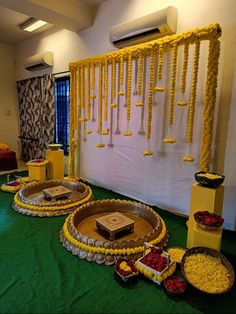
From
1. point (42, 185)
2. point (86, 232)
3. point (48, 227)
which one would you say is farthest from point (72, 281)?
point (42, 185)

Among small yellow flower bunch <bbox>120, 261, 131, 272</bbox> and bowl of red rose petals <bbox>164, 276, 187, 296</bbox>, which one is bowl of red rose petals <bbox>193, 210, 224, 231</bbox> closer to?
bowl of red rose petals <bbox>164, 276, 187, 296</bbox>

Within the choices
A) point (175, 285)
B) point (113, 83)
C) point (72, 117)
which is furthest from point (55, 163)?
point (175, 285)

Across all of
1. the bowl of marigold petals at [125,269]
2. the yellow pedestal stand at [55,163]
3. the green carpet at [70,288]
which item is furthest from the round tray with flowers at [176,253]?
the yellow pedestal stand at [55,163]

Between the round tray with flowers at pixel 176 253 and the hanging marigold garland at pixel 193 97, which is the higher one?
the hanging marigold garland at pixel 193 97

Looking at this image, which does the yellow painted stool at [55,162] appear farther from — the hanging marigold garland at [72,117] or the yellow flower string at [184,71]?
the yellow flower string at [184,71]

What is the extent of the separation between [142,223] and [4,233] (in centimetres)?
136

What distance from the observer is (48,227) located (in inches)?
87.5

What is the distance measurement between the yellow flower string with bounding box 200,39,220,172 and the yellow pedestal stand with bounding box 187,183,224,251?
1.22 feet

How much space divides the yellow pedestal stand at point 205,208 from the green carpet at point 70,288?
10.2 inches

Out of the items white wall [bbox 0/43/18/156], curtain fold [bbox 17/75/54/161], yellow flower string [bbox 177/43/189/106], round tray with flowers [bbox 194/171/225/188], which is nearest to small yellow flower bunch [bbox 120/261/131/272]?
round tray with flowers [bbox 194/171/225/188]

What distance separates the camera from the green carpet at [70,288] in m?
1.31

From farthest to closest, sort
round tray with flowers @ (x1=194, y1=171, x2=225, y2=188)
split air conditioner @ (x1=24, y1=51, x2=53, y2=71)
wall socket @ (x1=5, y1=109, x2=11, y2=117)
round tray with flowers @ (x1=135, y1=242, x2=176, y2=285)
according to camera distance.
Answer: wall socket @ (x1=5, y1=109, x2=11, y2=117) → split air conditioner @ (x1=24, y1=51, x2=53, y2=71) → round tray with flowers @ (x1=194, y1=171, x2=225, y2=188) → round tray with flowers @ (x1=135, y1=242, x2=176, y2=285)

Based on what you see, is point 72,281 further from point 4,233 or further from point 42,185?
point 42,185

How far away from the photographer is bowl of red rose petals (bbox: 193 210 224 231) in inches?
64.3
